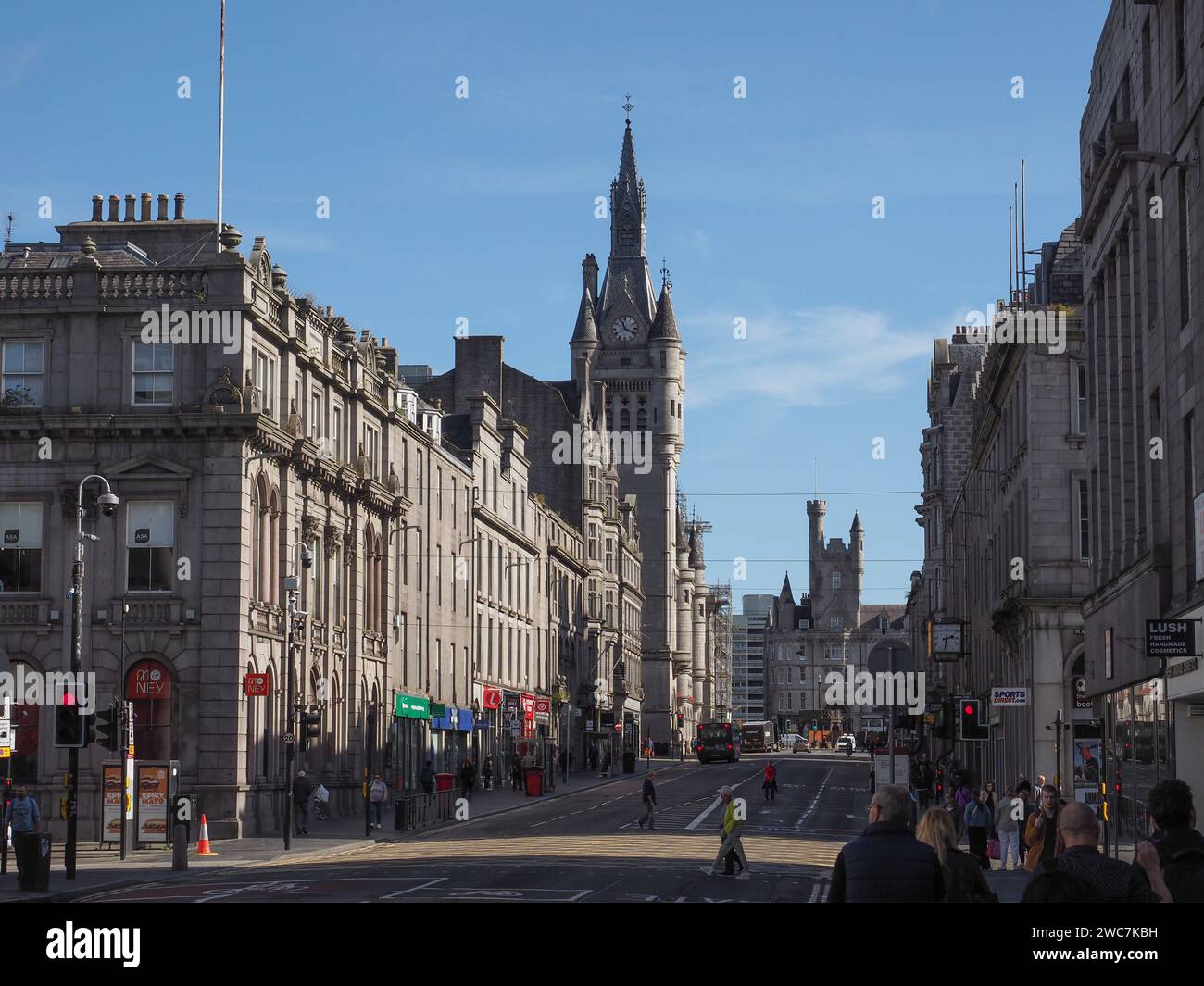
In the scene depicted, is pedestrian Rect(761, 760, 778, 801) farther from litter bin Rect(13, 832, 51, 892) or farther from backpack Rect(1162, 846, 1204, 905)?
backpack Rect(1162, 846, 1204, 905)

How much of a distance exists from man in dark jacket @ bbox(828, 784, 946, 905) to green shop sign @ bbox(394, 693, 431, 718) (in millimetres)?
51865

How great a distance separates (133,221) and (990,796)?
99.0 ft

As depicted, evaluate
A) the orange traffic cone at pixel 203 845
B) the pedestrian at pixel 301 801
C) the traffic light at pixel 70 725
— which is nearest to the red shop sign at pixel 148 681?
the pedestrian at pixel 301 801

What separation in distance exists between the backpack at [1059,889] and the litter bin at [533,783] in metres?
57.7

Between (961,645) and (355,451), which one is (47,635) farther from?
(961,645)

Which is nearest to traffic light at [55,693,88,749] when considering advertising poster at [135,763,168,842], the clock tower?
advertising poster at [135,763,168,842]

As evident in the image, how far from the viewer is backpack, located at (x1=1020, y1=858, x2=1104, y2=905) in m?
9.03

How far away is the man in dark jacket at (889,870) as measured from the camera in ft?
31.5

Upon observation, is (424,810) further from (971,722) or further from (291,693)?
(971,722)

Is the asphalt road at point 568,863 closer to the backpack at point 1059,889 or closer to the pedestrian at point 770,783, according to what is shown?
the pedestrian at point 770,783

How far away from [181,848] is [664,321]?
125415mm

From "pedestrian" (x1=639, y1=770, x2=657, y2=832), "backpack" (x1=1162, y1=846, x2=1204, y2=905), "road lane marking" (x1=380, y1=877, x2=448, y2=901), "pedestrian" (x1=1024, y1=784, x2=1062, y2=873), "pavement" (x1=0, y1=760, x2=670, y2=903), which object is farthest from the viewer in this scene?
"pedestrian" (x1=639, y1=770, x2=657, y2=832)

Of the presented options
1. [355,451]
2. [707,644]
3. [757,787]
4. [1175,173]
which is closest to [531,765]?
[757,787]

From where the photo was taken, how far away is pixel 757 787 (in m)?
74.7
